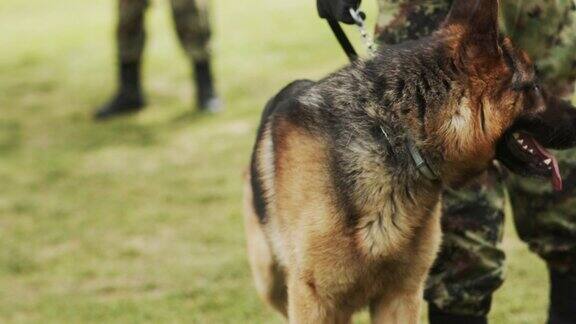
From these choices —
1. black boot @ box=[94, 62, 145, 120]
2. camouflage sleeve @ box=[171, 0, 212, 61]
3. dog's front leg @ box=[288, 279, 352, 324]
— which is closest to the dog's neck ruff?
dog's front leg @ box=[288, 279, 352, 324]

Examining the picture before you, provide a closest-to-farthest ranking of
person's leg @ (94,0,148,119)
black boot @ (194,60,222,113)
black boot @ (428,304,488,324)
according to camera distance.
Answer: black boot @ (428,304,488,324) → person's leg @ (94,0,148,119) → black boot @ (194,60,222,113)

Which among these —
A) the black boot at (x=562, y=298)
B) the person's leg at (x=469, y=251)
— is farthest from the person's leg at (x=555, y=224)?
the person's leg at (x=469, y=251)

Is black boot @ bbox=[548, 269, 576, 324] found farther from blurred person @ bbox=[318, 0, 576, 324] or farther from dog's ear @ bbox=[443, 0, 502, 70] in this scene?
dog's ear @ bbox=[443, 0, 502, 70]

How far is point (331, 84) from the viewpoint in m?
3.29

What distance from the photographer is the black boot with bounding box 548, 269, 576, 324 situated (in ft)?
12.3

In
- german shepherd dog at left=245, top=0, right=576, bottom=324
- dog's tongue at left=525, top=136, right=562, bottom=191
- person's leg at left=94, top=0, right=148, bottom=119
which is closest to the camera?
german shepherd dog at left=245, top=0, right=576, bottom=324

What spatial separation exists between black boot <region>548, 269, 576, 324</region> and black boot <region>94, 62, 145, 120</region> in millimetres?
5456

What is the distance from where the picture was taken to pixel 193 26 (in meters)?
8.26

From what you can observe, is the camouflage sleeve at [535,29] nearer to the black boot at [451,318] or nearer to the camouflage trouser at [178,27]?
the black boot at [451,318]

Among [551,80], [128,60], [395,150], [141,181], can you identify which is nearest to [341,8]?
[395,150]

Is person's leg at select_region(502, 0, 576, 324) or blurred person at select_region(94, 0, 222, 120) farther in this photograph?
blurred person at select_region(94, 0, 222, 120)

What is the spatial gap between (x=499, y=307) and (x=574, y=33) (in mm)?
1440

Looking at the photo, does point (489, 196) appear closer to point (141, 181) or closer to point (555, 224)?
point (555, 224)

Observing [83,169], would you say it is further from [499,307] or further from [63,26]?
[63,26]
